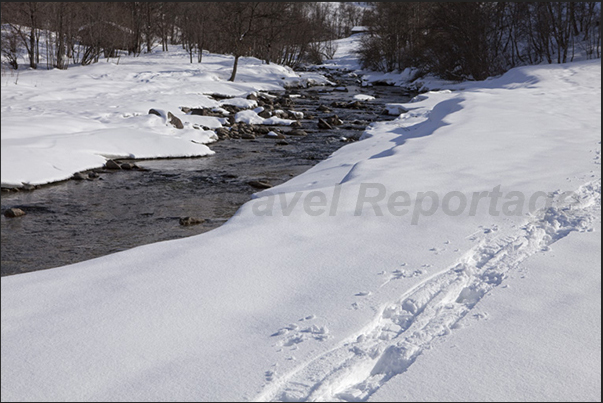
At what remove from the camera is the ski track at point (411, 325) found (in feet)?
8.33

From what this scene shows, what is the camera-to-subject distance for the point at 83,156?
9141mm

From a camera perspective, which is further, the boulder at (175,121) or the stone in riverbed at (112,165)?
the boulder at (175,121)

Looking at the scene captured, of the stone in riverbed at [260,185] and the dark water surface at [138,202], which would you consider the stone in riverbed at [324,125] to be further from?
the stone in riverbed at [260,185]

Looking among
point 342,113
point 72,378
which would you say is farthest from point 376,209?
point 342,113

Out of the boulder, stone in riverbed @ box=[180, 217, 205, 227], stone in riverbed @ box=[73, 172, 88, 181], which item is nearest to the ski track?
stone in riverbed @ box=[180, 217, 205, 227]

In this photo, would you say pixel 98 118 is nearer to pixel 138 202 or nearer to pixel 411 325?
pixel 138 202

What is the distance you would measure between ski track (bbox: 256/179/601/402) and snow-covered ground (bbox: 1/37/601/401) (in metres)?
0.01

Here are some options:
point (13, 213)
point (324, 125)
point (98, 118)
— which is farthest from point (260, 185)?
point (324, 125)

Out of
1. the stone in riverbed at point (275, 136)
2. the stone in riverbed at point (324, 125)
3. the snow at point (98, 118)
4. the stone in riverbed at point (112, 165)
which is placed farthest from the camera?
the stone in riverbed at point (324, 125)

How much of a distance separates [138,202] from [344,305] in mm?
4812

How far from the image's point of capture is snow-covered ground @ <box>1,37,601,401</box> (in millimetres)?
2508

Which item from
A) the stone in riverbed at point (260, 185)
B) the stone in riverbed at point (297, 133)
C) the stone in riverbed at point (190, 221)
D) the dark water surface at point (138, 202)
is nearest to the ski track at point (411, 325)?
the dark water surface at point (138, 202)

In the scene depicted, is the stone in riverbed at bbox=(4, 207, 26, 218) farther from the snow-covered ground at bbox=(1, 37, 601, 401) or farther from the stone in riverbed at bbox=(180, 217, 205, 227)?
the snow-covered ground at bbox=(1, 37, 601, 401)

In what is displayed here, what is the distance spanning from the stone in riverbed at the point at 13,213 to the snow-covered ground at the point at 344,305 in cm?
292
